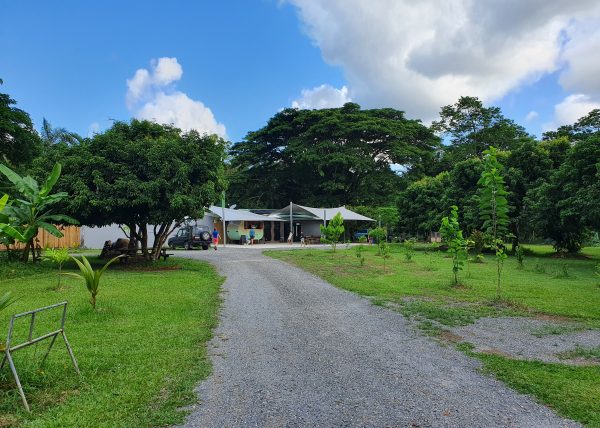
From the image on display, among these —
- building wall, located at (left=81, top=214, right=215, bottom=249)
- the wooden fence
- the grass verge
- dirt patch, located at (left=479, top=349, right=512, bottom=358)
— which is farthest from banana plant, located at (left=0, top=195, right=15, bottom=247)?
building wall, located at (left=81, top=214, right=215, bottom=249)

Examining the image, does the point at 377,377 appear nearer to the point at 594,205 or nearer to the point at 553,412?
the point at 553,412

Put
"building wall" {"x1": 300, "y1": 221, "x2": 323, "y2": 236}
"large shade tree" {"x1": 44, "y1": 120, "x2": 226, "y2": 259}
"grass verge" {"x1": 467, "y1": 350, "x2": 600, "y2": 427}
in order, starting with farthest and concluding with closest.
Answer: "building wall" {"x1": 300, "y1": 221, "x2": 323, "y2": 236} < "large shade tree" {"x1": 44, "y1": 120, "x2": 226, "y2": 259} < "grass verge" {"x1": 467, "y1": 350, "x2": 600, "y2": 427}

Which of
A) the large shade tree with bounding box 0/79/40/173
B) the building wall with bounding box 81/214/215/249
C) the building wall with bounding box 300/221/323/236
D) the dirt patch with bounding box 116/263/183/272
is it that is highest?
the large shade tree with bounding box 0/79/40/173

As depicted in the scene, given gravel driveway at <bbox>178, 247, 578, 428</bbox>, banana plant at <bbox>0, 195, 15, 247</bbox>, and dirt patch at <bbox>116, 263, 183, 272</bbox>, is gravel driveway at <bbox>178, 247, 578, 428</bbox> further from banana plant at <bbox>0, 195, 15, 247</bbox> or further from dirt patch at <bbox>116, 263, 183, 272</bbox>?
dirt patch at <bbox>116, 263, 183, 272</bbox>

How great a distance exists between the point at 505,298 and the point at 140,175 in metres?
12.0

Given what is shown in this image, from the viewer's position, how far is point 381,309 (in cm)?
892

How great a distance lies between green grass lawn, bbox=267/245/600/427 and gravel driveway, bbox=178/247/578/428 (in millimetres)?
373

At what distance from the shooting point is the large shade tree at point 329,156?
1615 inches

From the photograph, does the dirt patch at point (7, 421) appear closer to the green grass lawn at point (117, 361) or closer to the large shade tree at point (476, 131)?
the green grass lawn at point (117, 361)

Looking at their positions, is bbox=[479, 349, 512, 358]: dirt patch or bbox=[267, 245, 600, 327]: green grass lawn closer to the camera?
bbox=[479, 349, 512, 358]: dirt patch

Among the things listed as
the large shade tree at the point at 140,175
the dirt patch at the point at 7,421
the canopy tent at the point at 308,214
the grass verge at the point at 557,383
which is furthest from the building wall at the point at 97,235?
the grass verge at the point at 557,383

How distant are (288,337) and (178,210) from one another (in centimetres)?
937

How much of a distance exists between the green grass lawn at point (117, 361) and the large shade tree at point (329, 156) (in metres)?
31.2

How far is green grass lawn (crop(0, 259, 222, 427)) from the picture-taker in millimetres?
3893
